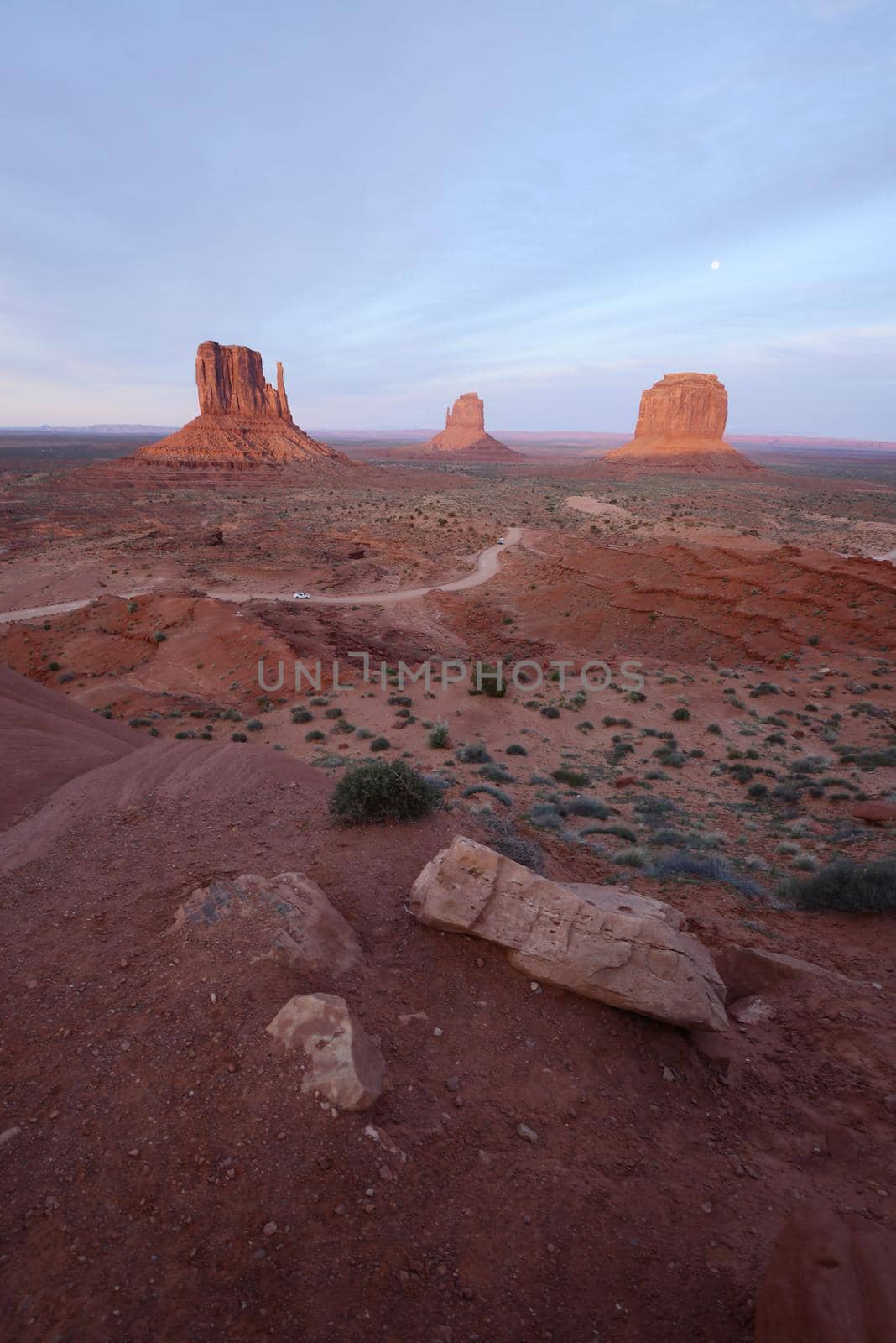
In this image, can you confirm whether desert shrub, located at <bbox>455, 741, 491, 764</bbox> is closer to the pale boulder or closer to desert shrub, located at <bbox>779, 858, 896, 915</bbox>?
desert shrub, located at <bbox>779, 858, 896, 915</bbox>

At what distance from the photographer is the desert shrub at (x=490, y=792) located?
12.5 meters

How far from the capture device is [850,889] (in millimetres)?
8547

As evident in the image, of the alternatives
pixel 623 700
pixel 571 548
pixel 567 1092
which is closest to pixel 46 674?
pixel 623 700

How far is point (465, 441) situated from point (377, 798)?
190 metres

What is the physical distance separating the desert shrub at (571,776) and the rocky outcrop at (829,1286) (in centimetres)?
1109

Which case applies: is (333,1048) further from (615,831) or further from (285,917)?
(615,831)

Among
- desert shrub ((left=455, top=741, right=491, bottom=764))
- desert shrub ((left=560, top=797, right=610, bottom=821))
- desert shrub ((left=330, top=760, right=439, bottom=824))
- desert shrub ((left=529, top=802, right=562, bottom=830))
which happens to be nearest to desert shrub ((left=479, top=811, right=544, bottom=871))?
desert shrub ((left=330, top=760, right=439, bottom=824))

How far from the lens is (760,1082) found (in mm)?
5703

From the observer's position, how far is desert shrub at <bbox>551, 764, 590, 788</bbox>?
1500 cm

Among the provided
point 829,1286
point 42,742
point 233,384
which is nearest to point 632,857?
point 829,1286

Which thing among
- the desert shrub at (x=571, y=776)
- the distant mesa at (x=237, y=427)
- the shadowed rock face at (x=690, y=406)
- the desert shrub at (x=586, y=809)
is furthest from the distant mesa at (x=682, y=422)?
the desert shrub at (x=586, y=809)

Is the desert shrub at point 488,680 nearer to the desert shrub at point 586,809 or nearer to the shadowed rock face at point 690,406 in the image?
the desert shrub at point 586,809

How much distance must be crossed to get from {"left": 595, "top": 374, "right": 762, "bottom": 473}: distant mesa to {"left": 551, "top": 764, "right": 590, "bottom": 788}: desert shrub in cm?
12251

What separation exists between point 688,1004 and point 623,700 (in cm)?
1685
